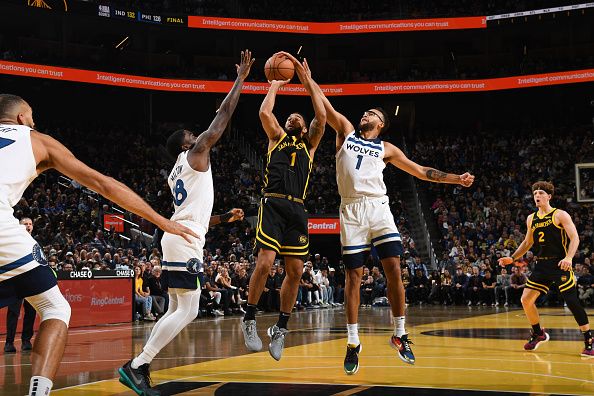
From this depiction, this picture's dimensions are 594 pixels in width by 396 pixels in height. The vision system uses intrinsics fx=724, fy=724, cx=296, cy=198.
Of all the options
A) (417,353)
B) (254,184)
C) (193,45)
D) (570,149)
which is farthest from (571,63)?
(417,353)

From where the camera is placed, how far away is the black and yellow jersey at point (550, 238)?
30.9 ft

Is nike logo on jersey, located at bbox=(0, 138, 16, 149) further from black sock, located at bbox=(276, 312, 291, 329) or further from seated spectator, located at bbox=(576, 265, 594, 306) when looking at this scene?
seated spectator, located at bbox=(576, 265, 594, 306)

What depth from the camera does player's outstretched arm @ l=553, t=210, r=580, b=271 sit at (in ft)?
29.6

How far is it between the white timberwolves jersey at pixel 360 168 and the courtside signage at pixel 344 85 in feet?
73.5

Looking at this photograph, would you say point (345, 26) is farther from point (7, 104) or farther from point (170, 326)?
point (7, 104)

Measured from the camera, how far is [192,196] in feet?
20.9

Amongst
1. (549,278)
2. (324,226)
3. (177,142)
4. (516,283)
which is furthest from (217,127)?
(324,226)

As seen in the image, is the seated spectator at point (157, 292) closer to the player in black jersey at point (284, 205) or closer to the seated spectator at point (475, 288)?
the player in black jersey at point (284, 205)

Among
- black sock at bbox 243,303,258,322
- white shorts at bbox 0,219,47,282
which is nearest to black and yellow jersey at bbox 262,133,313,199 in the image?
black sock at bbox 243,303,258,322

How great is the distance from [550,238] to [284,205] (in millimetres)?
4089

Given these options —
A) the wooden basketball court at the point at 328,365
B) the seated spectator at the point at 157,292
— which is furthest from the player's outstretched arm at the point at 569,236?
the seated spectator at the point at 157,292

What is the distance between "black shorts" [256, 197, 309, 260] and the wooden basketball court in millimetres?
1261

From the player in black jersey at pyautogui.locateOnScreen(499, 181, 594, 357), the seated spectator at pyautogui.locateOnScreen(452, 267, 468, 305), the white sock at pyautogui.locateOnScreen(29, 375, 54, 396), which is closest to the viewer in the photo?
the white sock at pyautogui.locateOnScreen(29, 375, 54, 396)

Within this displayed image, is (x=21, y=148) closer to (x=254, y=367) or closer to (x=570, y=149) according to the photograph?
(x=254, y=367)
